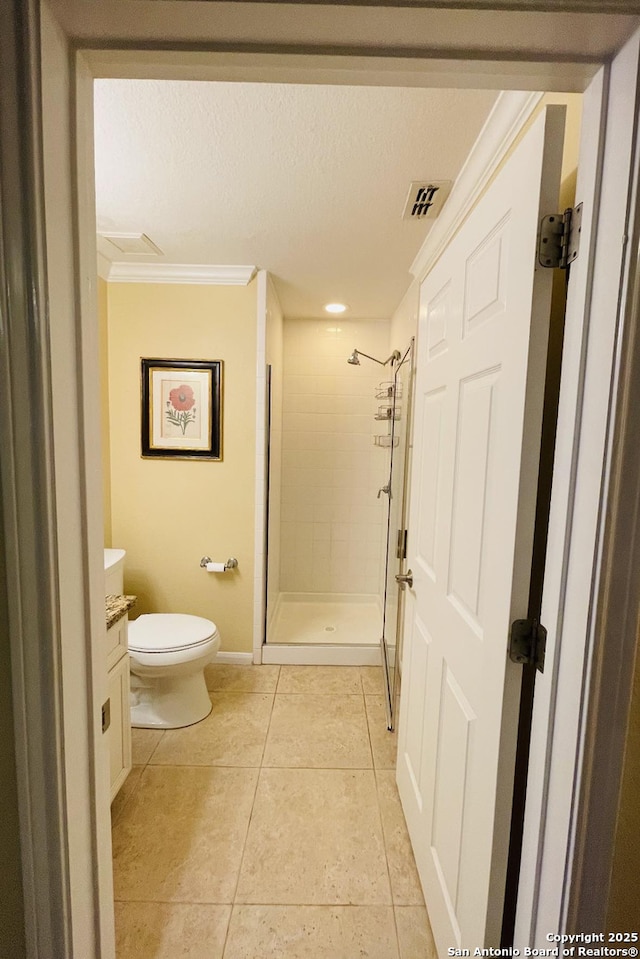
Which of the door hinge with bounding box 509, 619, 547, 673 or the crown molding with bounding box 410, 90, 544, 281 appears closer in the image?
the door hinge with bounding box 509, 619, 547, 673

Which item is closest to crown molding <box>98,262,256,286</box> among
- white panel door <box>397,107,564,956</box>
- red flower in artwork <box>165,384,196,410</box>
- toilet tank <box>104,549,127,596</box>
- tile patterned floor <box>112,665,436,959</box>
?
red flower in artwork <box>165,384,196,410</box>

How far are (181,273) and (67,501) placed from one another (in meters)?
2.22

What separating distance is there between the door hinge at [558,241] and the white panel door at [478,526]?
0.02 meters

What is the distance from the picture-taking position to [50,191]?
1.77ft

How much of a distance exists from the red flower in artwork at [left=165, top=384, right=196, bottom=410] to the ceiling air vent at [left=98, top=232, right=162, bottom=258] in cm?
73

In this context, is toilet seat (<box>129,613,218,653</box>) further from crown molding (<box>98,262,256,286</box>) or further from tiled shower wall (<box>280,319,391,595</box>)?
crown molding (<box>98,262,256,286</box>)

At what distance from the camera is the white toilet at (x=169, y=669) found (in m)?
1.90

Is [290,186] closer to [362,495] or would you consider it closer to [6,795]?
[6,795]

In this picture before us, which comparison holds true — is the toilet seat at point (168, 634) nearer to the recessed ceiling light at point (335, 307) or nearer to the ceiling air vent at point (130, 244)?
the ceiling air vent at point (130, 244)

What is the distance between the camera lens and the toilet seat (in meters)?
1.91

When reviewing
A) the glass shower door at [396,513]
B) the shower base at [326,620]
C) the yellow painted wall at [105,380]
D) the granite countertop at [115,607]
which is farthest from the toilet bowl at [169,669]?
the glass shower door at [396,513]

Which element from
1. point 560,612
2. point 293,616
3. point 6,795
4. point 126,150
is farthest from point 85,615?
point 293,616

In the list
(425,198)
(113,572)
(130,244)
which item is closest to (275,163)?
(425,198)

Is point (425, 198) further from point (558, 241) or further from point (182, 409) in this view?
point (182, 409)
